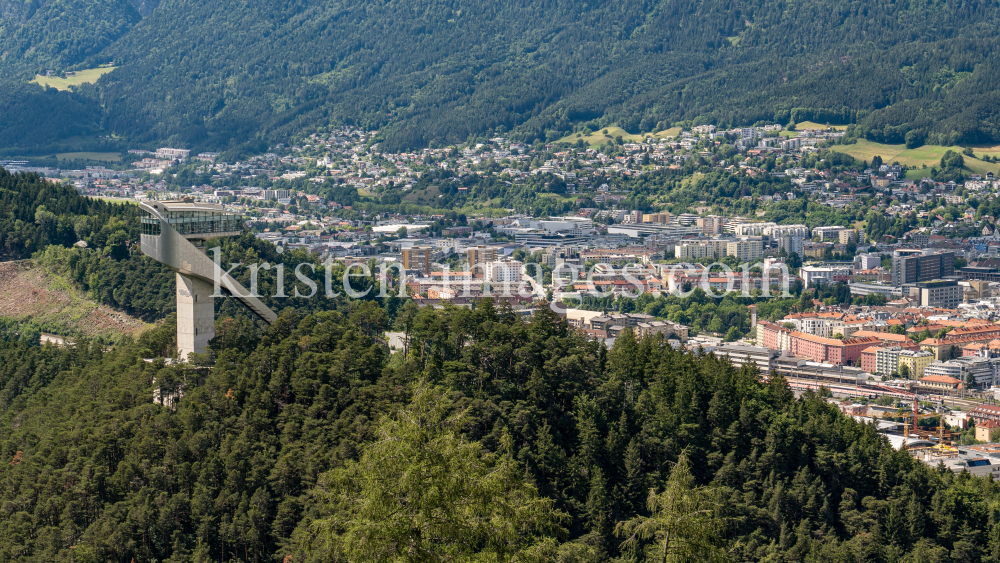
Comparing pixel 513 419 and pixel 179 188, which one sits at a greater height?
pixel 179 188

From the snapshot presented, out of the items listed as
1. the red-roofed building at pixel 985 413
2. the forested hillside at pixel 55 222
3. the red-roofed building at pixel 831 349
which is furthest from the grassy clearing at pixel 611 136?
the forested hillside at pixel 55 222

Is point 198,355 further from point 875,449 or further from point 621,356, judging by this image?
point 875,449

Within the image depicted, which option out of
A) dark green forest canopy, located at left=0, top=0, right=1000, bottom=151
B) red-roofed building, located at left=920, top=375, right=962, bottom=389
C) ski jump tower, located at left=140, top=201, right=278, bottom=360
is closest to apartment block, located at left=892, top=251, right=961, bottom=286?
red-roofed building, located at left=920, top=375, right=962, bottom=389

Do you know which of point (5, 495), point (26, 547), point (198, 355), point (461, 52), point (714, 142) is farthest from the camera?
point (461, 52)

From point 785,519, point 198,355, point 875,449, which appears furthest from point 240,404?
point 875,449

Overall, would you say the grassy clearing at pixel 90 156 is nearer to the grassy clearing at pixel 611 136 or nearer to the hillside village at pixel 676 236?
the hillside village at pixel 676 236

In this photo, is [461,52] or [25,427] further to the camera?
[461,52]

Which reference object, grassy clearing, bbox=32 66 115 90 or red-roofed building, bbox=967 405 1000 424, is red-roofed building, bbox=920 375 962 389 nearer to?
red-roofed building, bbox=967 405 1000 424
